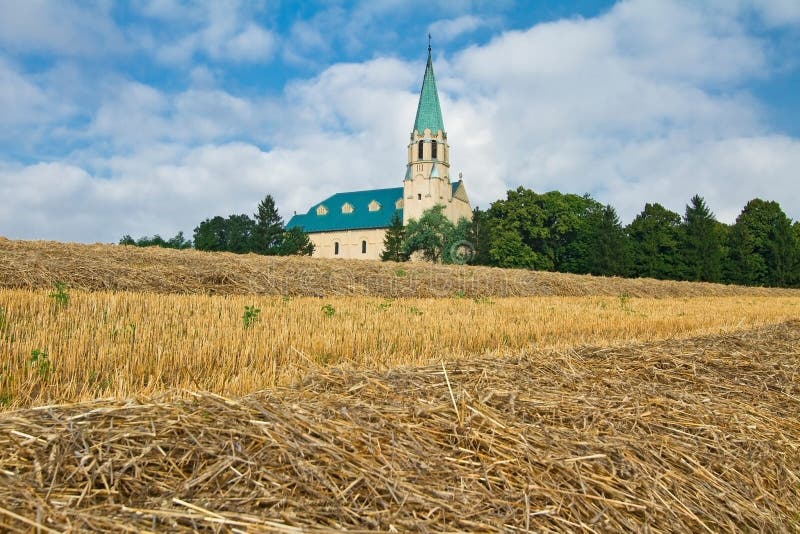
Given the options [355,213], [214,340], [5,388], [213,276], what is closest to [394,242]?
[355,213]

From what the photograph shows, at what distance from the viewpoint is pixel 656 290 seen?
34.4 metres

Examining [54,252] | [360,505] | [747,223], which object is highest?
[747,223]

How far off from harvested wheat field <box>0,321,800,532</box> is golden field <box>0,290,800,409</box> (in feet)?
3.86

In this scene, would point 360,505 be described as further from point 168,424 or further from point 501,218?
point 501,218

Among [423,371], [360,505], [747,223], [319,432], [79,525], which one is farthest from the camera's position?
[747,223]

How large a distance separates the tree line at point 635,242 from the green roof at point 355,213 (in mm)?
27187

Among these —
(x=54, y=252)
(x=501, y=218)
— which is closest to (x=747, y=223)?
(x=501, y=218)

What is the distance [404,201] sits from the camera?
8788 cm

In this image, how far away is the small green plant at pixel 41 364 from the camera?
506 centimetres

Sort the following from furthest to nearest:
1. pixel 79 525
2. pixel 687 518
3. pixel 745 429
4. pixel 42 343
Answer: pixel 42 343, pixel 745 429, pixel 687 518, pixel 79 525

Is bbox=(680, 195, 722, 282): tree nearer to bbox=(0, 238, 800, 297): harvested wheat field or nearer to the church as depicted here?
the church

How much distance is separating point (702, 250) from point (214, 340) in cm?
6732

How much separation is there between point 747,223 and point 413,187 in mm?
48057

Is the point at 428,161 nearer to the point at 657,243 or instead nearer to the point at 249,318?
the point at 657,243
